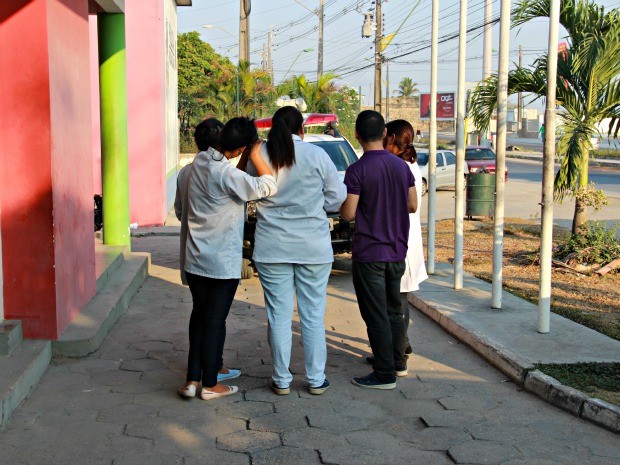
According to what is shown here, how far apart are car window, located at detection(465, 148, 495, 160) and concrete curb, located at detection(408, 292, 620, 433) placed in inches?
813

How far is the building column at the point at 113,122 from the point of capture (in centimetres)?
1042

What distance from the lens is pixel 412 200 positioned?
20.2 ft

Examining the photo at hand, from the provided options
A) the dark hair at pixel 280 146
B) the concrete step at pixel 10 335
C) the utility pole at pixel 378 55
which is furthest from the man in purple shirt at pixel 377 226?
the utility pole at pixel 378 55

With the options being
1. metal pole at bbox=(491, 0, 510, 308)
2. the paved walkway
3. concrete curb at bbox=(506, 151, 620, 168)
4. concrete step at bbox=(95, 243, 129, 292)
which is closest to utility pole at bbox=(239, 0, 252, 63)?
concrete step at bbox=(95, 243, 129, 292)

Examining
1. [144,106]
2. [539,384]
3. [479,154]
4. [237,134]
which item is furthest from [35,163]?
[479,154]

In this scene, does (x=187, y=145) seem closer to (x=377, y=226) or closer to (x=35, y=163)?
(x=35, y=163)

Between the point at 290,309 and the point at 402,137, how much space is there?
5.53 ft

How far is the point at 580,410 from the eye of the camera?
5.40 metres

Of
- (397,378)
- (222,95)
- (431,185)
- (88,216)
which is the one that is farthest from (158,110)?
(222,95)

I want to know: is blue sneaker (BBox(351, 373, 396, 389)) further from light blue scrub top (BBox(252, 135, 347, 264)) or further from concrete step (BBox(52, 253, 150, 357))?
concrete step (BBox(52, 253, 150, 357))

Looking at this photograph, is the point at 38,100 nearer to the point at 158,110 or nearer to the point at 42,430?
the point at 42,430

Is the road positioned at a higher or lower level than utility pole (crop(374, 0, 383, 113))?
lower

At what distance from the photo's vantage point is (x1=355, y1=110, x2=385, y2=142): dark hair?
5.88 meters

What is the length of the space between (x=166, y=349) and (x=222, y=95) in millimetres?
29416
